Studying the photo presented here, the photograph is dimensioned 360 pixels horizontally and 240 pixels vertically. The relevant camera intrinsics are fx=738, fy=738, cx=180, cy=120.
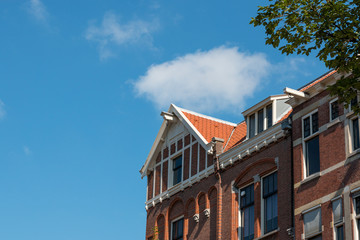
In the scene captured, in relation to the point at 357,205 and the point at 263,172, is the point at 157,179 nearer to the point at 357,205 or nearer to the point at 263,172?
the point at 263,172

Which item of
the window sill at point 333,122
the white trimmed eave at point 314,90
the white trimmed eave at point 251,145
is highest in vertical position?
the white trimmed eave at point 314,90

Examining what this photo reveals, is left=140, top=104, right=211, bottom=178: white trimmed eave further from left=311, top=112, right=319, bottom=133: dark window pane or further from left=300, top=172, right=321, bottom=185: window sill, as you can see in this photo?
left=300, top=172, right=321, bottom=185: window sill

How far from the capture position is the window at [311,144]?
26317 mm

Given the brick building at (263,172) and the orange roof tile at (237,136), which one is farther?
the orange roof tile at (237,136)

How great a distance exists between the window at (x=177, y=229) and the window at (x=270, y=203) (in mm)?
5978

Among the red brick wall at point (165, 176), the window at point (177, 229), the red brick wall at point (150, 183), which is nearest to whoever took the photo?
the window at point (177, 229)

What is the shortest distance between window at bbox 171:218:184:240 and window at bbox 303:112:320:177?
8.91 metres

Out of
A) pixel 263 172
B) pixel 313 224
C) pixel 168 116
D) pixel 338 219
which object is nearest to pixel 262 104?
pixel 263 172

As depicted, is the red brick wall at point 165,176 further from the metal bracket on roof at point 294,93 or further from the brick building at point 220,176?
the metal bracket on roof at point 294,93

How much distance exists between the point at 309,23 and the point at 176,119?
1828cm

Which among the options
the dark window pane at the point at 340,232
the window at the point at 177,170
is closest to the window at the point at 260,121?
the window at the point at 177,170

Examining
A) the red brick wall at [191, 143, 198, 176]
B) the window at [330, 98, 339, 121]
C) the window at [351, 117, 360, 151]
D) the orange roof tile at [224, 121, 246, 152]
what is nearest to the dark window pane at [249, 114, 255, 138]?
the orange roof tile at [224, 121, 246, 152]

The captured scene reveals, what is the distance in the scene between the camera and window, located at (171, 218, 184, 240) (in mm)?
33625

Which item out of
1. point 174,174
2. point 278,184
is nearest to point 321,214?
point 278,184
